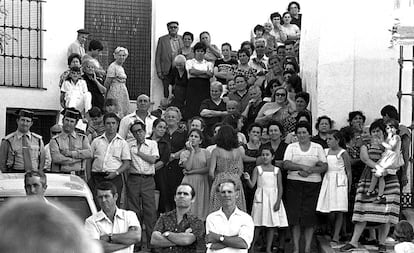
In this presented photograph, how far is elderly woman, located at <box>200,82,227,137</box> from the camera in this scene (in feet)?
48.2

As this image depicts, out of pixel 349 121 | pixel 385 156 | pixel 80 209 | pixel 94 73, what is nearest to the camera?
pixel 80 209

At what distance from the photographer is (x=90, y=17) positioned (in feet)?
60.0

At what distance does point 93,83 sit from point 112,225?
7.20 m

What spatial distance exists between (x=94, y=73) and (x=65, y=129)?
3546 millimetres

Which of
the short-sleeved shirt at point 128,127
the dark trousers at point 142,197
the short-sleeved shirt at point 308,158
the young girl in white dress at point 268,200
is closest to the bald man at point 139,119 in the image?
the short-sleeved shirt at point 128,127

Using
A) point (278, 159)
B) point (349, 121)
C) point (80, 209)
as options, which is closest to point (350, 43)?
point (349, 121)

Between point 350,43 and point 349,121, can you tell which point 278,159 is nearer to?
point 349,121

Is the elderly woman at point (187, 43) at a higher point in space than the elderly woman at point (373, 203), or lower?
higher

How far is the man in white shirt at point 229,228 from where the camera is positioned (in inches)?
366

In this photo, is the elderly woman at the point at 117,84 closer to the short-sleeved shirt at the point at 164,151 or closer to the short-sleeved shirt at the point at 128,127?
the short-sleeved shirt at the point at 128,127

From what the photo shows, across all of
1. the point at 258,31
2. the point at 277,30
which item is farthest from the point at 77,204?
the point at 277,30

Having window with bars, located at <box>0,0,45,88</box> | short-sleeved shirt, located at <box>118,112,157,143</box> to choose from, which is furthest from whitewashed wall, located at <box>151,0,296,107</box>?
short-sleeved shirt, located at <box>118,112,157,143</box>

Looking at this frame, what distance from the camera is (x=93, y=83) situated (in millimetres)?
15734

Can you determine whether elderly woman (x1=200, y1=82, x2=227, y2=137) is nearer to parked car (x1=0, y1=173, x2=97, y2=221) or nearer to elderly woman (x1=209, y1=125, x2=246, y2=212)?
elderly woman (x1=209, y1=125, x2=246, y2=212)
